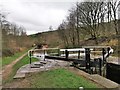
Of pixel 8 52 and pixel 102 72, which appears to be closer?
pixel 102 72

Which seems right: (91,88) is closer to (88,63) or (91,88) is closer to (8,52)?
(88,63)

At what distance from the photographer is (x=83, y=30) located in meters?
45.7

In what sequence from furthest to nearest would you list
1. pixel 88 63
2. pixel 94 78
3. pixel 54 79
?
pixel 88 63
pixel 94 78
pixel 54 79

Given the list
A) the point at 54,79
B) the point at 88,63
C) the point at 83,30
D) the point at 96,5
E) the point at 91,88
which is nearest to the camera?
the point at 91,88

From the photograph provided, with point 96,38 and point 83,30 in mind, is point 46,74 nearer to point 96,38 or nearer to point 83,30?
point 96,38

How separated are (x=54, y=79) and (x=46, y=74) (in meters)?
1.35

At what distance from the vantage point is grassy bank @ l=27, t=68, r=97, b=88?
29.1 ft

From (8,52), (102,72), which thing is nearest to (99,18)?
(8,52)

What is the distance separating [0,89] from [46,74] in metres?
2.22

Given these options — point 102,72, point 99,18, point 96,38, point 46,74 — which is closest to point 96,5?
point 99,18

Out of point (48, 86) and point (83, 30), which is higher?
point (83, 30)

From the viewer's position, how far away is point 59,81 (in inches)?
367

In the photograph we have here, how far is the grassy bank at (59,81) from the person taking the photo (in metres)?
8.87

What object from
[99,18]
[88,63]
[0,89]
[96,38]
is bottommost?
[0,89]
